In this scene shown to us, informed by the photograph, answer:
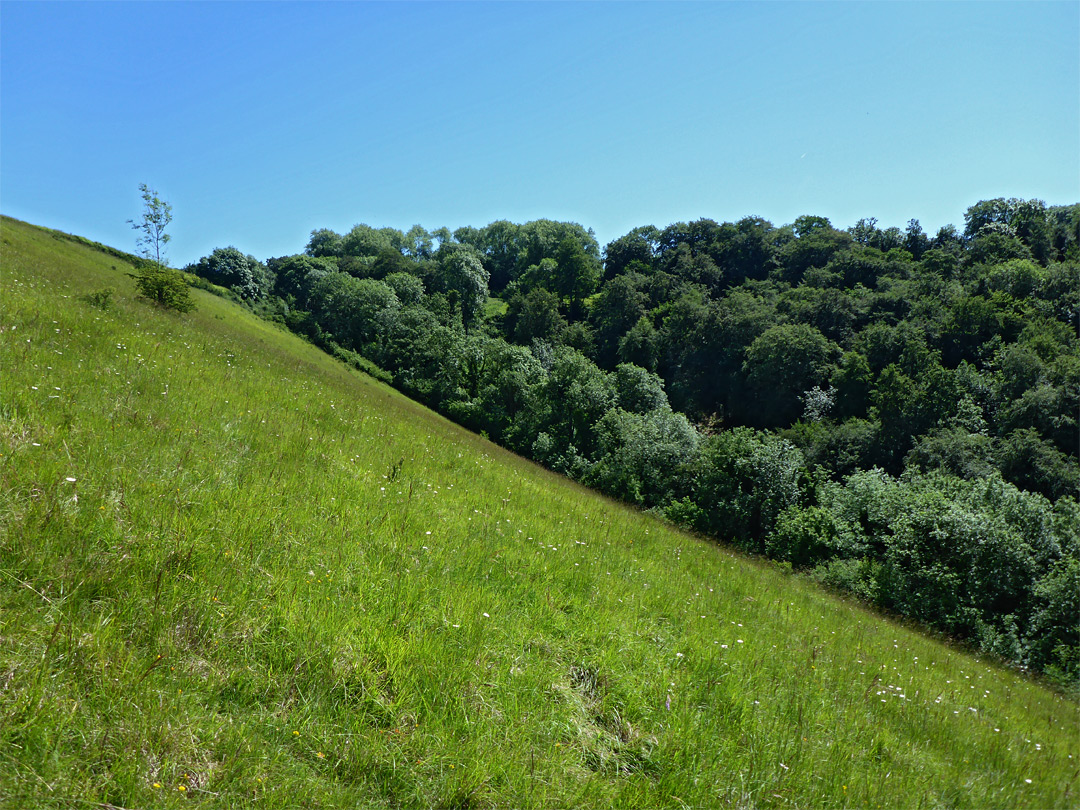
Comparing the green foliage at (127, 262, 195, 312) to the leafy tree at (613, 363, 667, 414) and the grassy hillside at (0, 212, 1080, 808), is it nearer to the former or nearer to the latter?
the grassy hillside at (0, 212, 1080, 808)

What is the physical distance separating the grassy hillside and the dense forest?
17.9 meters

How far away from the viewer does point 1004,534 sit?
79.3 feet

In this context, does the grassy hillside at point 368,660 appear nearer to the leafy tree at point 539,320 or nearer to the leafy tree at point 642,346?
the leafy tree at point 642,346

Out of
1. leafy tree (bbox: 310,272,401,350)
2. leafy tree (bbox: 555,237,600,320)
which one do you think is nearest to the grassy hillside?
leafy tree (bbox: 310,272,401,350)

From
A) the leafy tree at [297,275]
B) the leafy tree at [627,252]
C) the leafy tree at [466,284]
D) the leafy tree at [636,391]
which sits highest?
the leafy tree at [627,252]

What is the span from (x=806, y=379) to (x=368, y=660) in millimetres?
73049

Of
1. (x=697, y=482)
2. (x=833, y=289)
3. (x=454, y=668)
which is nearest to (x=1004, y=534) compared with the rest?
(x=697, y=482)

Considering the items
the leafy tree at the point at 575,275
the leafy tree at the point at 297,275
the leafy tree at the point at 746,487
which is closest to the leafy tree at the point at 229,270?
the leafy tree at the point at 297,275

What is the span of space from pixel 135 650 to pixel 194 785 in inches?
38.2

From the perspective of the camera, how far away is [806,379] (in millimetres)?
67688

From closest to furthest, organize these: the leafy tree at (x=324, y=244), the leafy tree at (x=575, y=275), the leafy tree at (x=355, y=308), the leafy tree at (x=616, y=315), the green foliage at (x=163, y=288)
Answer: the green foliage at (x=163, y=288) → the leafy tree at (x=355, y=308) → the leafy tree at (x=616, y=315) → the leafy tree at (x=575, y=275) → the leafy tree at (x=324, y=244)

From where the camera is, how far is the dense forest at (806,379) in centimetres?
2550

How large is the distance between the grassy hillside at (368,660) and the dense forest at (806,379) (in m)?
17.9

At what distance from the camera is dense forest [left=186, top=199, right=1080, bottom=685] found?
25500 millimetres
